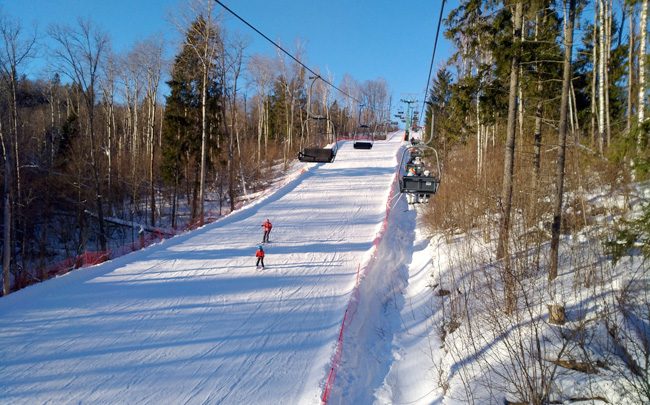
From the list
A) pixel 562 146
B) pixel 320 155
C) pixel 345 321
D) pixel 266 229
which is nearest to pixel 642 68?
pixel 562 146

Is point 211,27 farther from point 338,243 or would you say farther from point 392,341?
point 392,341

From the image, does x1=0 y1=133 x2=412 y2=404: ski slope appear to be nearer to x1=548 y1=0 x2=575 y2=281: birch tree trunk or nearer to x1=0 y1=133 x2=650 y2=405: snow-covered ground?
x1=0 y1=133 x2=650 y2=405: snow-covered ground

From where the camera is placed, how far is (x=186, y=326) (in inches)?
342

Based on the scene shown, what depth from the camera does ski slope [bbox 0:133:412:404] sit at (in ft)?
21.3

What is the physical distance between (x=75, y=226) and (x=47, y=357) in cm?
2740

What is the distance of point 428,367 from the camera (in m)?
7.41

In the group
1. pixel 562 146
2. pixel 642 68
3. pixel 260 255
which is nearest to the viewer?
pixel 642 68

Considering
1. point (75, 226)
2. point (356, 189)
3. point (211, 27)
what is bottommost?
point (75, 226)

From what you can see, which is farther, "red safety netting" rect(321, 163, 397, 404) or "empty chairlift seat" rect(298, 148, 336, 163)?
"empty chairlift seat" rect(298, 148, 336, 163)

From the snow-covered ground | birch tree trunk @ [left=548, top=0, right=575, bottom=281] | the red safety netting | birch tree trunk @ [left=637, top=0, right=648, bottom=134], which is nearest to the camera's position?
birch tree trunk @ [left=637, top=0, right=648, bottom=134]

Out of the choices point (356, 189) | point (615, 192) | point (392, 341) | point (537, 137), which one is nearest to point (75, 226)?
point (356, 189)

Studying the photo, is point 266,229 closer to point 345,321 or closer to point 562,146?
point 345,321

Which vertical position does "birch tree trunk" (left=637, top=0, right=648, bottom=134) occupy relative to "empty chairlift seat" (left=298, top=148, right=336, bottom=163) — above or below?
above

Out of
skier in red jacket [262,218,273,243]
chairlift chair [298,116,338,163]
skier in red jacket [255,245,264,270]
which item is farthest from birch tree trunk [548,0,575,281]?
skier in red jacket [262,218,273,243]
